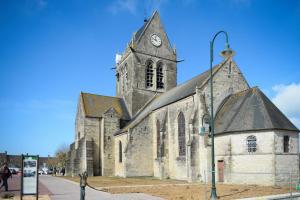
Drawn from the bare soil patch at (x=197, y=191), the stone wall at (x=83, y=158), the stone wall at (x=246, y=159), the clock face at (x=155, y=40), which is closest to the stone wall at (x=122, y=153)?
the stone wall at (x=83, y=158)

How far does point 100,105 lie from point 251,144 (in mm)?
22760

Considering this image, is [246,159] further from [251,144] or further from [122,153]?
[122,153]

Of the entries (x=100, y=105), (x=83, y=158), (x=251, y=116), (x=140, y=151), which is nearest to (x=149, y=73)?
(x=100, y=105)

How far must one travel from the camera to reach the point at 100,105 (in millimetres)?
40312

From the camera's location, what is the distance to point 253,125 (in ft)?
73.9

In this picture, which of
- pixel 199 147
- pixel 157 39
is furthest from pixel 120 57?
pixel 199 147

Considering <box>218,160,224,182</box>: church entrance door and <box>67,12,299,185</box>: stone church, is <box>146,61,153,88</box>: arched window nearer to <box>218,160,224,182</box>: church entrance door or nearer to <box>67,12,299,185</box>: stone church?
<box>67,12,299,185</box>: stone church

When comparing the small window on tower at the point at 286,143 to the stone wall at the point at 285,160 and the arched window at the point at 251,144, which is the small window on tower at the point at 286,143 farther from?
the arched window at the point at 251,144

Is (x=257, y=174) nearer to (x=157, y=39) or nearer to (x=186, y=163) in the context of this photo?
(x=186, y=163)

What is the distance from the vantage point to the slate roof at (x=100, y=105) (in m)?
38.6

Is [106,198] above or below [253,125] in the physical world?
below

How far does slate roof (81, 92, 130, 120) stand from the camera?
3859 centimetres

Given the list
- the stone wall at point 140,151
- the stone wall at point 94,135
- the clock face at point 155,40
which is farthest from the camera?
the clock face at point 155,40

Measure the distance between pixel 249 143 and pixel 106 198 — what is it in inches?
483
